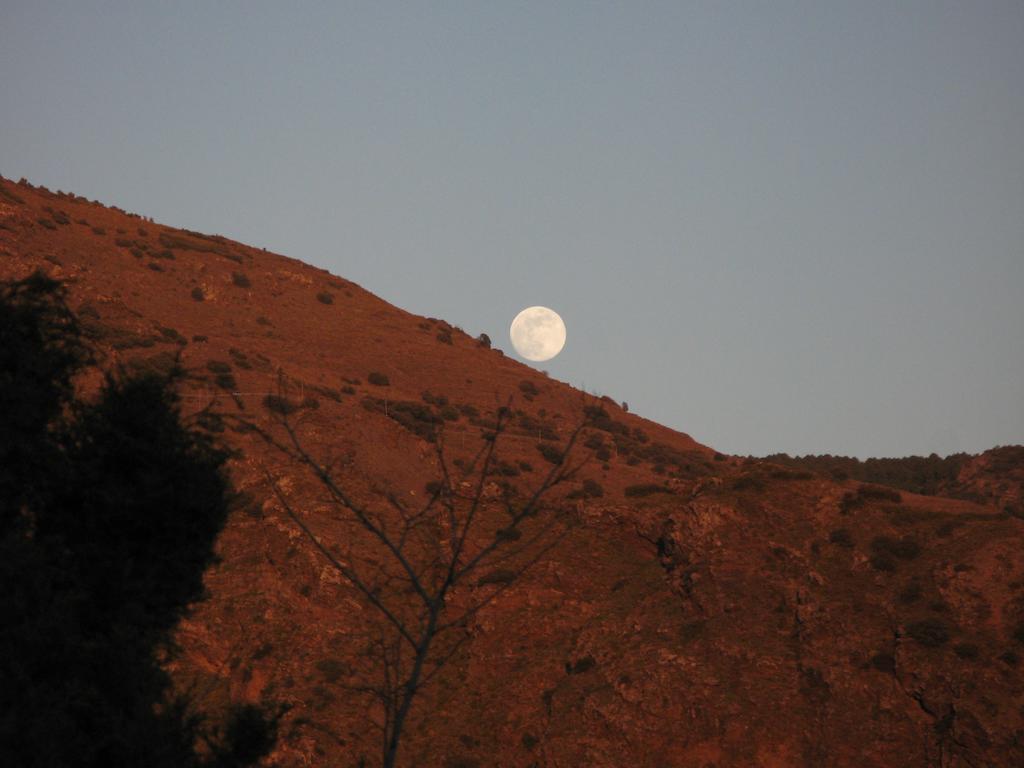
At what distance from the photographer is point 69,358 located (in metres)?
21.5

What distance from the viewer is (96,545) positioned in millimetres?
21359

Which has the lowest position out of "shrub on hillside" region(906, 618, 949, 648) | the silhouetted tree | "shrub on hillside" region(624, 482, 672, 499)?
the silhouetted tree

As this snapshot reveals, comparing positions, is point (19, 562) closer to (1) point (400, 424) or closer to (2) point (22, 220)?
(1) point (400, 424)

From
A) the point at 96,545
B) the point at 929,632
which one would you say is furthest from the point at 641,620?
the point at 96,545

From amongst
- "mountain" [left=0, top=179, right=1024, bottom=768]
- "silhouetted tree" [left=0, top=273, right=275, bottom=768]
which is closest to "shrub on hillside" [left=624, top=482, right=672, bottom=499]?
"mountain" [left=0, top=179, right=1024, bottom=768]

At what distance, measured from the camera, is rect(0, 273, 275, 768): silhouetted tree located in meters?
18.2

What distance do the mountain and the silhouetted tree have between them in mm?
10139

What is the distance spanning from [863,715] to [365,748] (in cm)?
2083

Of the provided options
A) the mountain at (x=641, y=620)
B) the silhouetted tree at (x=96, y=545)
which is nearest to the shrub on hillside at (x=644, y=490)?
the mountain at (x=641, y=620)

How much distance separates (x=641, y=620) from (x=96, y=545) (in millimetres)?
34866

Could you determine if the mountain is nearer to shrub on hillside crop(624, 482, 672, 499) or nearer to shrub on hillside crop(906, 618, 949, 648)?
shrub on hillside crop(906, 618, 949, 648)

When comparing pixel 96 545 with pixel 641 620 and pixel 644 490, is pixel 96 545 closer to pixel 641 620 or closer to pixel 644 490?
pixel 641 620

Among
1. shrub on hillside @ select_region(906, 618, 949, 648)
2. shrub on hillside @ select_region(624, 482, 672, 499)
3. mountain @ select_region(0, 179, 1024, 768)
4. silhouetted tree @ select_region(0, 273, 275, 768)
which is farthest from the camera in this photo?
shrub on hillside @ select_region(624, 482, 672, 499)

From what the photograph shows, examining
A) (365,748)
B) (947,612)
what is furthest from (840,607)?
(365,748)
